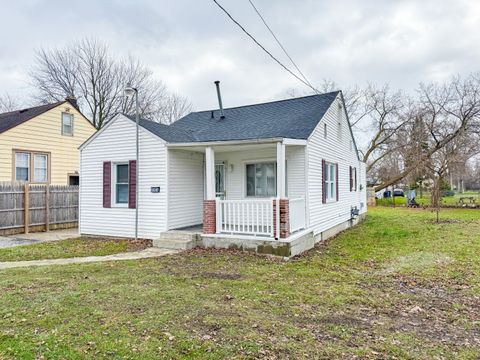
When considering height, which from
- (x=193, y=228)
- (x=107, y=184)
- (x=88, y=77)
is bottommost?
(x=193, y=228)

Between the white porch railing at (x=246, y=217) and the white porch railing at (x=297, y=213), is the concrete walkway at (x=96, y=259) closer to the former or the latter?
the white porch railing at (x=246, y=217)

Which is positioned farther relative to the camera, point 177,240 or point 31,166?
point 31,166

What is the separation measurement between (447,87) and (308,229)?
830 inches

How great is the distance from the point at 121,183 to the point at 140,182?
87 centimetres

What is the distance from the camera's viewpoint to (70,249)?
8977 millimetres

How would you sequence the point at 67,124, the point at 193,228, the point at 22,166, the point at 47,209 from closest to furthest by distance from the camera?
the point at 193,228
the point at 47,209
the point at 22,166
the point at 67,124

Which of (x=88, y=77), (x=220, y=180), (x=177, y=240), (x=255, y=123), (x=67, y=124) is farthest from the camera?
(x=88, y=77)

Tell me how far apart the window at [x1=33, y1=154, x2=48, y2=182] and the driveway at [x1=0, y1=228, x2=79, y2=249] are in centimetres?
404

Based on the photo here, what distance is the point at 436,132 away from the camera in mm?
24359

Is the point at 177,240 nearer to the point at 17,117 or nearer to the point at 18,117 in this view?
the point at 18,117

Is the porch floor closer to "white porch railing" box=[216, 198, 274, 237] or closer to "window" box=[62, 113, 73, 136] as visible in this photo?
"white porch railing" box=[216, 198, 274, 237]

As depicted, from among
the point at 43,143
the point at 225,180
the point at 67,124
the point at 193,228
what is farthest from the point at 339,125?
the point at 43,143

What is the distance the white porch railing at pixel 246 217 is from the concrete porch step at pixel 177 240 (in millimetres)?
784

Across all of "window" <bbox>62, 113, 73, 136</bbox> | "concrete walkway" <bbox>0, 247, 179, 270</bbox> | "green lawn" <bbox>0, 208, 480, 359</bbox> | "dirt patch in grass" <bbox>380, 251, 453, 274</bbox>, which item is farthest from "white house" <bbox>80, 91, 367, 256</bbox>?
"window" <bbox>62, 113, 73, 136</bbox>
